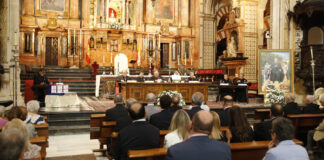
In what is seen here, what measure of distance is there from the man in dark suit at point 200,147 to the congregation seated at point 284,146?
1.46 ft

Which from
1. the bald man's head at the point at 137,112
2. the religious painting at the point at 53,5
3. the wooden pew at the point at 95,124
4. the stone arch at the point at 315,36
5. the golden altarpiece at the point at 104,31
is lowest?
the wooden pew at the point at 95,124

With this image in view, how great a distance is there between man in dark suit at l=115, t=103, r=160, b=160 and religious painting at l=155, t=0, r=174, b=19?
19214 millimetres

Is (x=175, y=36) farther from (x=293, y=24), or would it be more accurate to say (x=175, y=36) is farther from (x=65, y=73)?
(x=293, y=24)

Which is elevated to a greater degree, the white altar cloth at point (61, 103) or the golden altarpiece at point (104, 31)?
the golden altarpiece at point (104, 31)

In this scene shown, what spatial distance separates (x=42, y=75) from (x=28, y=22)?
378 inches

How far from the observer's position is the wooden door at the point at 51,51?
62.5 feet

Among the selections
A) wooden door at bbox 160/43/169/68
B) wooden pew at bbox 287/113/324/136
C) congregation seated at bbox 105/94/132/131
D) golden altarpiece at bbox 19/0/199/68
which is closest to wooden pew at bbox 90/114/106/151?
congregation seated at bbox 105/94/132/131

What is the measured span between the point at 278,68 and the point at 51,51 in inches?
553

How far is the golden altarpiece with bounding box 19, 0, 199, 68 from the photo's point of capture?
18.6 meters

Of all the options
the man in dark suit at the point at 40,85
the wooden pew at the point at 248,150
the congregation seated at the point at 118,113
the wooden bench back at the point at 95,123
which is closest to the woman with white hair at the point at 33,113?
the congregation seated at the point at 118,113

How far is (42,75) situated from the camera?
10305mm

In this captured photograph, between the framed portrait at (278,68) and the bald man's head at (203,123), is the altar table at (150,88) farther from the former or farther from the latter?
the bald man's head at (203,123)

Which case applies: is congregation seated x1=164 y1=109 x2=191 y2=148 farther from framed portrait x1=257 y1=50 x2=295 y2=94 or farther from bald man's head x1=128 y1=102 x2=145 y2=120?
framed portrait x1=257 y1=50 x2=295 y2=94

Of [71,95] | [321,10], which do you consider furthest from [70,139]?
[321,10]
